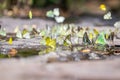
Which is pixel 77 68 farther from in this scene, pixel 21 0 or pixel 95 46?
pixel 21 0

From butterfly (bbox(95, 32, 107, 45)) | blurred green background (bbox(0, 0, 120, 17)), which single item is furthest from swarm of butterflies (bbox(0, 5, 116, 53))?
blurred green background (bbox(0, 0, 120, 17))

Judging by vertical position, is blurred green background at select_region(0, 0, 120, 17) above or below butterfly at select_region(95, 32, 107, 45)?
above

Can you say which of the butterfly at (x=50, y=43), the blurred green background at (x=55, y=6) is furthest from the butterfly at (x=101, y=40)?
the blurred green background at (x=55, y=6)

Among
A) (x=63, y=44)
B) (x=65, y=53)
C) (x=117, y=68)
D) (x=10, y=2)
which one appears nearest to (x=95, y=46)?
Result: (x=63, y=44)

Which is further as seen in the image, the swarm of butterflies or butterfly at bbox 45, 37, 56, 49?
the swarm of butterflies

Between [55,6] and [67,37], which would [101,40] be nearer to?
[67,37]

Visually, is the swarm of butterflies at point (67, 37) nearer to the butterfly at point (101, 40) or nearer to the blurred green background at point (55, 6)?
the butterfly at point (101, 40)

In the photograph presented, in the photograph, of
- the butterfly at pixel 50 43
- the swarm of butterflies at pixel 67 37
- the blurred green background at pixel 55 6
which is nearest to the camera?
the butterfly at pixel 50 43

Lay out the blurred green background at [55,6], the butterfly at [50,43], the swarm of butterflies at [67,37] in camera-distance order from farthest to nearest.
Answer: the blurred green background at [55,6], the swarm of butterflies at [67,37], the butterfly at [50,43]

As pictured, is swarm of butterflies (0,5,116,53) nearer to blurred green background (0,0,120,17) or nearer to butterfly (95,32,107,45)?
butterfly (95,32,107,45)
